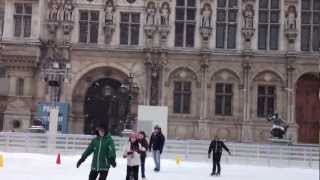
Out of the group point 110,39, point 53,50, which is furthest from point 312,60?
point 53,50

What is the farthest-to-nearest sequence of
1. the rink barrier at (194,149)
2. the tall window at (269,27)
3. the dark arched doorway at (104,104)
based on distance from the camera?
the dark arched doorway at (104,104) → the tall window at (269,27) → the rink barrier at (194,149)

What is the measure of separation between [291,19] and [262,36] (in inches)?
77.7

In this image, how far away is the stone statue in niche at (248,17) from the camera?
3666 cm

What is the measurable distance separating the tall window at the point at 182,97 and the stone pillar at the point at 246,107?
333 centimetres

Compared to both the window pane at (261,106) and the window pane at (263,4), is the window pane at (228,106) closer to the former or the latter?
the window pane at (261,106)

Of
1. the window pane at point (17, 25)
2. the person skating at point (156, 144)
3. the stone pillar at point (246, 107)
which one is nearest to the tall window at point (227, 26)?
the stone pillar at point (246, 107)

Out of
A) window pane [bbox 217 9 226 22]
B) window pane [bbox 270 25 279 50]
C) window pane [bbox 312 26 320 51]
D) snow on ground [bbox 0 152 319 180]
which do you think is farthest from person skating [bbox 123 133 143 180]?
window pane [bbox 312 26 320 51]

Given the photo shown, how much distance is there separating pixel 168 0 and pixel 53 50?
7.51 m

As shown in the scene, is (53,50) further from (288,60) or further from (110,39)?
(288,60)

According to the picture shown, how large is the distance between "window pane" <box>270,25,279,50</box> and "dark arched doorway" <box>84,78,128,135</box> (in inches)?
368

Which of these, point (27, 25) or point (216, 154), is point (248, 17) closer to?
point (27, 25)

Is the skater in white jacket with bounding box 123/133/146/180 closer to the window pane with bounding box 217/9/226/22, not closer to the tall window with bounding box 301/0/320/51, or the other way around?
the window pane with bounding box 217/9/226/22

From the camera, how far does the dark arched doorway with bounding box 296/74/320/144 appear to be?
3678cm

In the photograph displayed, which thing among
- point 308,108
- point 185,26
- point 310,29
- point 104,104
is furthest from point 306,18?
point 104,104
